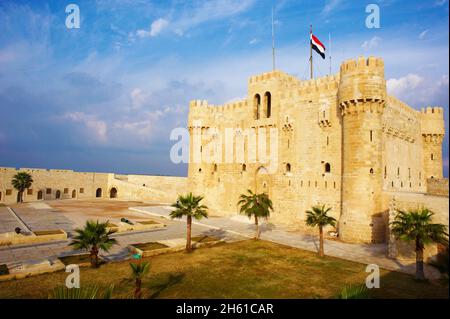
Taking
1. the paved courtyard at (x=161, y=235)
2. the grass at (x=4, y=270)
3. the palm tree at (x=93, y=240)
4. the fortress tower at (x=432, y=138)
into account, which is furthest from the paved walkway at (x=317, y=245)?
the fortress tower at (x=432, y=138)

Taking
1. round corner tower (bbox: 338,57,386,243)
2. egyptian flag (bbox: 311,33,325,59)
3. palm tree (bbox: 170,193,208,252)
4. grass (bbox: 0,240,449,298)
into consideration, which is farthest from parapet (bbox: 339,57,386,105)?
palm tree (bbox: 170,193,208,252)

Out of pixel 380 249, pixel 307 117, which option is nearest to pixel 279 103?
pixel 307 117

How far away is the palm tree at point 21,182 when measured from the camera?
43750 millimetres

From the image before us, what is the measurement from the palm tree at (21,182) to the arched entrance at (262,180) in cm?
3614

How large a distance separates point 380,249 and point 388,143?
11.5 m

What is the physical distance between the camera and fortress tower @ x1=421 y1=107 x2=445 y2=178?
3581cm

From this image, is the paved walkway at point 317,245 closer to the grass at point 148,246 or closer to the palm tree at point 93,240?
the grass at point 148,246

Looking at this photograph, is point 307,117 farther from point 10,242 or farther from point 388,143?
point 10,242

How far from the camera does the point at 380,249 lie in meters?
22.4

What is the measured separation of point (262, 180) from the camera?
35.8 m

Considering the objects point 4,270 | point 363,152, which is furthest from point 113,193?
point 363,152

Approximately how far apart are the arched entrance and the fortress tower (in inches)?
817

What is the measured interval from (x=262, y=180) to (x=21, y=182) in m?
37.0

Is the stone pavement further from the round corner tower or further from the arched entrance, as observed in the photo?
the round corner tower
